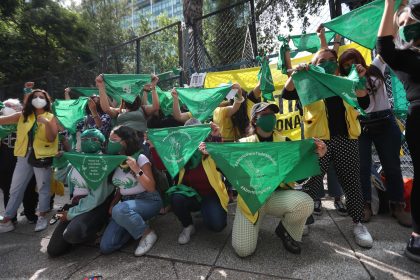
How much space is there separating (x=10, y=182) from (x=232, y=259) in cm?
349

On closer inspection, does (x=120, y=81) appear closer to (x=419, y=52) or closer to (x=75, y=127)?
(x=75, y=127)

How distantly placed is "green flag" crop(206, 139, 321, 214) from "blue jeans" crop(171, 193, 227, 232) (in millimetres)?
537

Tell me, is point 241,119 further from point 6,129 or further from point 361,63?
point 6,129

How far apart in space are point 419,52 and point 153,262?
2.78 m

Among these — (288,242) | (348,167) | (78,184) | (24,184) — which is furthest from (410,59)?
(24,184)

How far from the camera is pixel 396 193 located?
309 centimetres

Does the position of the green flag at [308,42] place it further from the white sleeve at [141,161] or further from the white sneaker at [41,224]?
the white sneaker at [41,224]

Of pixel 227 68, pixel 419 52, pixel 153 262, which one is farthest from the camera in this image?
pixel 227 68

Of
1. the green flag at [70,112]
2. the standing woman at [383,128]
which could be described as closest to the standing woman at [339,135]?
the standing woman at [383,128]

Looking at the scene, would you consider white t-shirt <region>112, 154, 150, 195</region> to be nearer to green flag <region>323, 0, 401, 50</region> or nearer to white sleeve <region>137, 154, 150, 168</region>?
white sleeve <region>137, 154, 150, 168</region>

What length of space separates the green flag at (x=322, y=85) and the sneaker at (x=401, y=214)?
123 centimetres

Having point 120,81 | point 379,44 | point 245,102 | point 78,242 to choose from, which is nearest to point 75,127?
point 120,81

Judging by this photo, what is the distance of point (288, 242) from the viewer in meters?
2.72

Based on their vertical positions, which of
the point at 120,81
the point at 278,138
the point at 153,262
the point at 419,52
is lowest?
the point at 153,262
